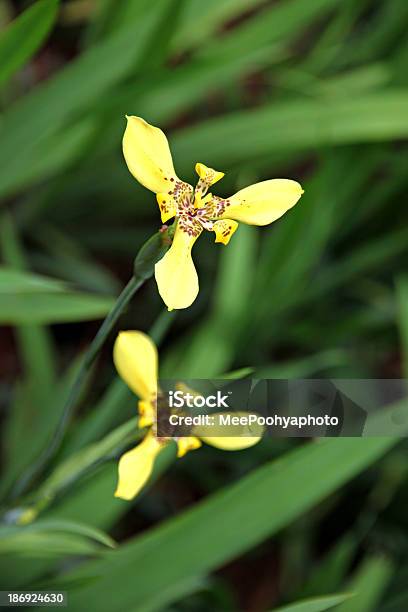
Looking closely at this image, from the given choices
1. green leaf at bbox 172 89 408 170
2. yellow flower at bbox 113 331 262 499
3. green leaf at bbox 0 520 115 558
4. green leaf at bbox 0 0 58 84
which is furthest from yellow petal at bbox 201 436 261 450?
green leaf at bbox 172 89 408 170

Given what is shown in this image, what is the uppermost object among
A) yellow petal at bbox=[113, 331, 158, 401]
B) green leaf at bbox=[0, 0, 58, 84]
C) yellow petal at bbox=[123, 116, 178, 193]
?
green leaf at bbox=[0, 0, 58, 84]

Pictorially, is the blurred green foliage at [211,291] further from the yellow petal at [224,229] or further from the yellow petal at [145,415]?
the yellow petal at [224,229]

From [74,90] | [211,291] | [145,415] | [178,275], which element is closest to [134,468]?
[145,415]

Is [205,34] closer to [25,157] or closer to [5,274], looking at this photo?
[25,157]

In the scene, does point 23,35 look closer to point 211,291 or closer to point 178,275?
point 178,275

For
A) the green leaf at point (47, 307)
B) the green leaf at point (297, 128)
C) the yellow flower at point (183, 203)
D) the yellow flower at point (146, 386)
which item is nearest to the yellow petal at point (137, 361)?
the yellow flower at point (146, 386)

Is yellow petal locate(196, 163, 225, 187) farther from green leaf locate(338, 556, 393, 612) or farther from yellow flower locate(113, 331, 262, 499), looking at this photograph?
green leaf locate(338, 556, 393, 612)
